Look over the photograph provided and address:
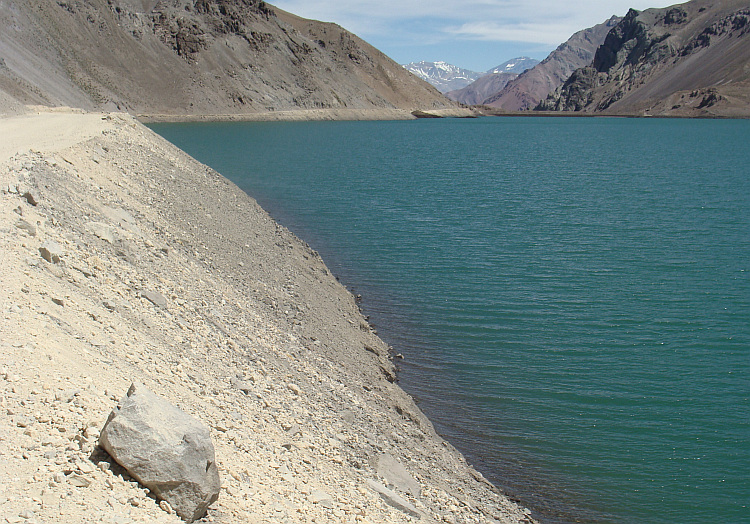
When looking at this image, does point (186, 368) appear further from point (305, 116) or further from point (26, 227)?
point (305, 116)

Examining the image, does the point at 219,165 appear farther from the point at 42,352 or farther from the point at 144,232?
the point at 42,352

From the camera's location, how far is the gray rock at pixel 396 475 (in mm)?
8742

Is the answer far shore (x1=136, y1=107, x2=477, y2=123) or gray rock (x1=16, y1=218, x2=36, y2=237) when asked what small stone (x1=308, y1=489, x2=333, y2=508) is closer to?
gray rock (x1=16, y1=218, x2=36, y2=237)

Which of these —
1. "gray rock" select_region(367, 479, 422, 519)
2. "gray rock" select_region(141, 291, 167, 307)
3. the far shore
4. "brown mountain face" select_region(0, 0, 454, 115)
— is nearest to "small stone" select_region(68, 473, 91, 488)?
"gray rock" select_region(367, 479, 422, 519)

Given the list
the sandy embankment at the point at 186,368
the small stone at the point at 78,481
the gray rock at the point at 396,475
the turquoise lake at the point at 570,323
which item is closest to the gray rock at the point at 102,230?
the sandy embankment at the point at 186,368

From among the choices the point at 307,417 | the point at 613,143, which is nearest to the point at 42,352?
the point at 307,417

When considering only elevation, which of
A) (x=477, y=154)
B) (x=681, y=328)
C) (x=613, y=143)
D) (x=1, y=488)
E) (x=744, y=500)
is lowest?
(x=1, y=488)

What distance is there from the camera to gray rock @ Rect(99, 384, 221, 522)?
5590mm

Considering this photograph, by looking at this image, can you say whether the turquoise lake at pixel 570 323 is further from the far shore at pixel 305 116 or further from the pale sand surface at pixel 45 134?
the far shore at pixel 305 116

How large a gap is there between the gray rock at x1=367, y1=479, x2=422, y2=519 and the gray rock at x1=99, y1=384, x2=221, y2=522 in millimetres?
2907

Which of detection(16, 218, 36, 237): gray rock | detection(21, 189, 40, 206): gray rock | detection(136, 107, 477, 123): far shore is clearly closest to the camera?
detection(16, 218, 36, 237): gray rock

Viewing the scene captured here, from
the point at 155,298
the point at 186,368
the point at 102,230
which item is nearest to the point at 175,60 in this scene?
the point at 102,230

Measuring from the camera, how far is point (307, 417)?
31.4ft

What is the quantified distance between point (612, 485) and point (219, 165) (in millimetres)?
42950
